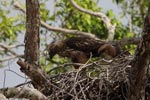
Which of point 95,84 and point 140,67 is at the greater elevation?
point 140,67

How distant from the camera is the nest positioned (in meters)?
3.46

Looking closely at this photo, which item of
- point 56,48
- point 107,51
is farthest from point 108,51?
point 56,48

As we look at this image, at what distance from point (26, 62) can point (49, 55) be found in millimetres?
2280

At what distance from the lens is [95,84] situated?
3541 millimetres

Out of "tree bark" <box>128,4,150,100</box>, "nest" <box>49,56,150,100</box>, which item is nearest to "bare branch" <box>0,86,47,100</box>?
"nest" <box>49,56,150,100</box>

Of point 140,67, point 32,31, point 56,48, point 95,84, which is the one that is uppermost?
point 32,31

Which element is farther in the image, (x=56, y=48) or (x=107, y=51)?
(x=56, y=48)

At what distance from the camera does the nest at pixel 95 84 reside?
3.46 metres

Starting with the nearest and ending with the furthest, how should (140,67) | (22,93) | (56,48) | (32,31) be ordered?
(140,67) → (22,93) → (32,31) → (56,48)

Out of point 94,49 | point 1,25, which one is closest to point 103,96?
point 94,49

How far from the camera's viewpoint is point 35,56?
348cm

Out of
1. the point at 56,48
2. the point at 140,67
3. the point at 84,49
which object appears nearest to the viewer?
the point at 140,67

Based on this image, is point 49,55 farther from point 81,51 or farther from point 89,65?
point 89,65

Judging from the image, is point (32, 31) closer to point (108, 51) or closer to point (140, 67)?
point (140, 67)
